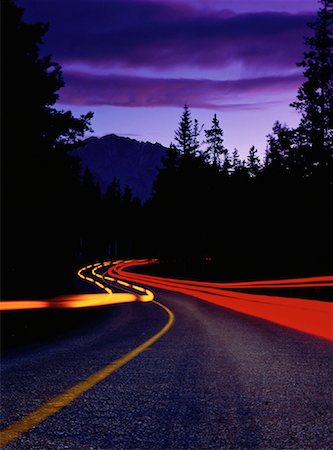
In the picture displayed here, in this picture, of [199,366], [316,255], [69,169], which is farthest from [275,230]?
[199,366]

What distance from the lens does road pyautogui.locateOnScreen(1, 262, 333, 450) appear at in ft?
11.8

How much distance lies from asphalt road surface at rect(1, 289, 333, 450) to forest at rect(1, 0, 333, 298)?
1511 centimetres

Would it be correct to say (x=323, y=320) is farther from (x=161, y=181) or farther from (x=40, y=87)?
(x=161, y=181)

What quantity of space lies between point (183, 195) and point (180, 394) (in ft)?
219

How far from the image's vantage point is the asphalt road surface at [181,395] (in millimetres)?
3580

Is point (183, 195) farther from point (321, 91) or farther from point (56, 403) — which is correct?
point (56, 403)

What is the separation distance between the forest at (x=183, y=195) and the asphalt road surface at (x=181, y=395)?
15115mm

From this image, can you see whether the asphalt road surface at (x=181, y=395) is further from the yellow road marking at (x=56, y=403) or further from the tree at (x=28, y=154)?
the tree at (x=28, y=154)

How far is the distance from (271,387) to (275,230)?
55749 mm

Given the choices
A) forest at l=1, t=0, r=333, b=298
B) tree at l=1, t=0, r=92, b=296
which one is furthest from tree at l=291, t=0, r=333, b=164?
tree at l=1, t=0, r=92, b=296

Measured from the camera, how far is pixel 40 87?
24078 millimetres

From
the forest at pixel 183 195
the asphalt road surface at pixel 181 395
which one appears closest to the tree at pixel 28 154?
the forest at pixel 183 195

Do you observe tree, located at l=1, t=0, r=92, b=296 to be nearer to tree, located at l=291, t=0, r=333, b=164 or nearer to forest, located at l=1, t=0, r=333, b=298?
forest, located at l=1, t=0, r=333, b=298

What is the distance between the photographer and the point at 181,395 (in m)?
5.03
